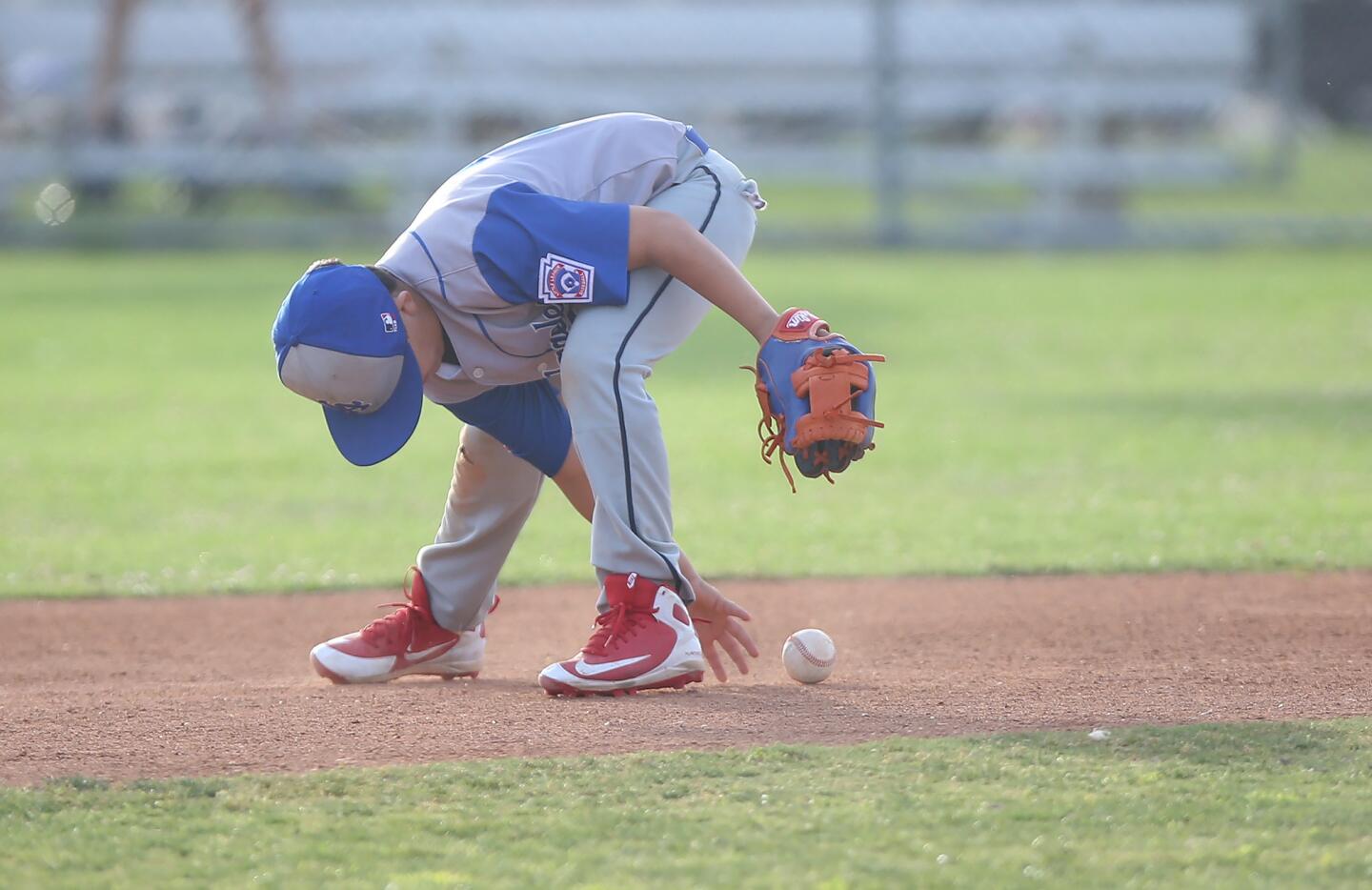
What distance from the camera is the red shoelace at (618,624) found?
358 cm

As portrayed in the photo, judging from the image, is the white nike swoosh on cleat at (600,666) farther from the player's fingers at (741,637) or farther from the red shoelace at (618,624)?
the player's fingers at (741,637)

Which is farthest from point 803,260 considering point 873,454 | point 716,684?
point 716,684

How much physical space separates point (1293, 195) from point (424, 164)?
9.62 m

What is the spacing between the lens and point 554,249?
3422mm

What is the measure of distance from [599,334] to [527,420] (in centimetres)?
51

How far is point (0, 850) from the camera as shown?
2.65 meters

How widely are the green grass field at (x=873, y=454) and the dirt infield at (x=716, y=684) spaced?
1.27 ft

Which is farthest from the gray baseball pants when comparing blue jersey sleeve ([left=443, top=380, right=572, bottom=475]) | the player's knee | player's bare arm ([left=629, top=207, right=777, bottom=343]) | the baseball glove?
blue jersey sleeve ([left=443, top=380, right=572, bottom=475])

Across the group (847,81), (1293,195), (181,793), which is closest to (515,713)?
(181,793)

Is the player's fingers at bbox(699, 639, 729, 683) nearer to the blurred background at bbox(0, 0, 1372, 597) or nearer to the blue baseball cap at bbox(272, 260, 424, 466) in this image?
the blue baseball cap at bbox(272, 260, 424, 466)

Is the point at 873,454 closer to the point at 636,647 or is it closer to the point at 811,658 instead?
the point at 811,658

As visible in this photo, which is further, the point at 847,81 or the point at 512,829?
the point at 847,81

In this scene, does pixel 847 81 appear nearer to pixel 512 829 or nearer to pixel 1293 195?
pixel 1293 195

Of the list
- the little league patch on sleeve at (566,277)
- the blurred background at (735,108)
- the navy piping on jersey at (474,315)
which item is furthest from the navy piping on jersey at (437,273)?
the blurred background at (735,108)
